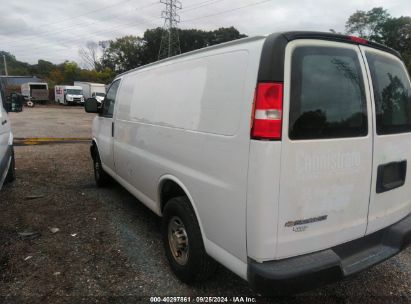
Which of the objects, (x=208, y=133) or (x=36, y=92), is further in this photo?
(x=36, y=92)

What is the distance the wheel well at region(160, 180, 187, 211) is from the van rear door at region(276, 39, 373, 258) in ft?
4.21

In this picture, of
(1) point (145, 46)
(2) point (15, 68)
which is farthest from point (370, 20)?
(2) point (15, 68)

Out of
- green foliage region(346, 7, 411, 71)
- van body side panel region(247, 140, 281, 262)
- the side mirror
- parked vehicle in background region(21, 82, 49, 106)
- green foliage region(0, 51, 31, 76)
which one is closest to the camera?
van body side panel region(247, 140, 281, 262)

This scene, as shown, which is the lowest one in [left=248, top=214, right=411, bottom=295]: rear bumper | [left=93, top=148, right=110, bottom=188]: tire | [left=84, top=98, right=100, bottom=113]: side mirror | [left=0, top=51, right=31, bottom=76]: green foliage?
[left=93, top=148, right=110, bottom=188]: tire

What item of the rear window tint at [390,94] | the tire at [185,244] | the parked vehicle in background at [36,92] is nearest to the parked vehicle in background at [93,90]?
the parked vehicle in background at [36,92]

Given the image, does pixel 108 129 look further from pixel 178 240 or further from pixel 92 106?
pixel 178 240

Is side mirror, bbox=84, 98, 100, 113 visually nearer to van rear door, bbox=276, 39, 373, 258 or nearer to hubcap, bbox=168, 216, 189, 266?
hubcap, bbox=168, 216, 189, 266

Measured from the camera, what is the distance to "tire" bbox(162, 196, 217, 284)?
2924mm

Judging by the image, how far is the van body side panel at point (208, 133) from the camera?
234 centimetres

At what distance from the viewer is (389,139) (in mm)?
2744

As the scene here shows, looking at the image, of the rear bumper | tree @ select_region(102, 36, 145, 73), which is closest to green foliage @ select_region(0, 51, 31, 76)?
tree @ select_region(102, 36, 145, 73)

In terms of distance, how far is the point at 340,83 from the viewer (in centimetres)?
245

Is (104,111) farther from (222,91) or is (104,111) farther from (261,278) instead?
(261,278)

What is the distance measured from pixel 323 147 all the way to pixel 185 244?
1568 millimetres
